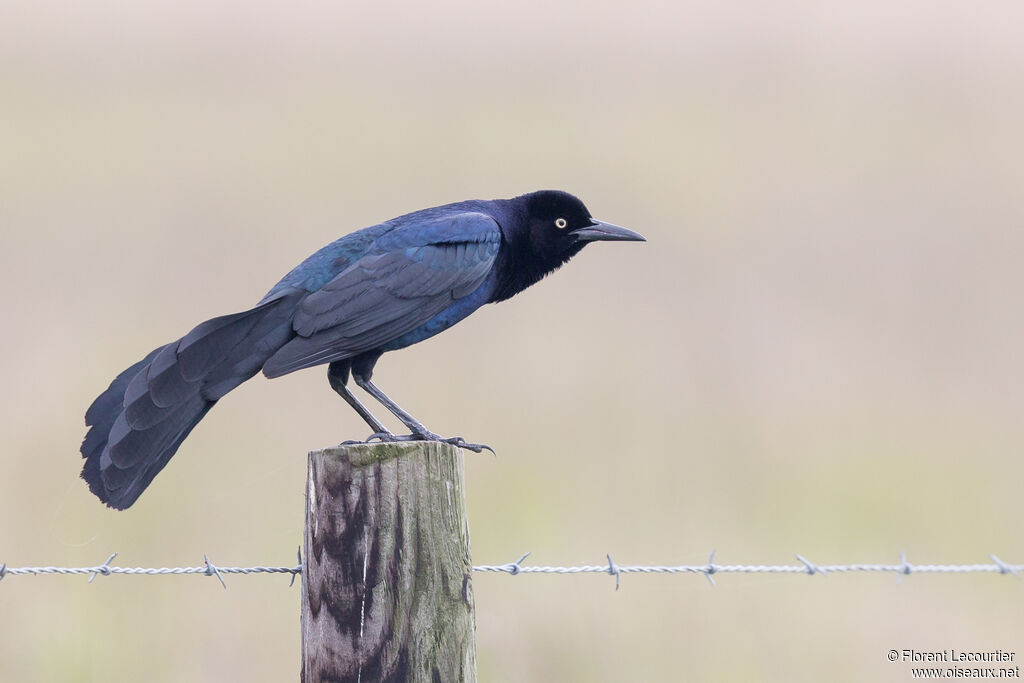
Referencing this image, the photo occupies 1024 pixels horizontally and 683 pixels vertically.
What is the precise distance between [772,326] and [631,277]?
57.0 inches

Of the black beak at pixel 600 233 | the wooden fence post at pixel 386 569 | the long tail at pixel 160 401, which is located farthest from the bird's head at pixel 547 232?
the wooden fence post at pixel 386 569

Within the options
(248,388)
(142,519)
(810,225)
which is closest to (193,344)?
(142,519)

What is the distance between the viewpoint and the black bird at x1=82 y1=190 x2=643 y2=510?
415cm

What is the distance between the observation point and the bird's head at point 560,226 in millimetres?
6004

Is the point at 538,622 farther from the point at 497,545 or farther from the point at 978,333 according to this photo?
the point at 978,333

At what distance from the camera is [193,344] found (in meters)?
4.26

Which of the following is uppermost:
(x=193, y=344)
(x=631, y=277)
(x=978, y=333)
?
(x=631, y=277)

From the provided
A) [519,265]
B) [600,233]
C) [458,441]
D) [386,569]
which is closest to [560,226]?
[600,233]

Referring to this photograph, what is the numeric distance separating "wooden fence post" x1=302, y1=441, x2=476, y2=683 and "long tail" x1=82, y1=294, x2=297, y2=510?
3.42 ft

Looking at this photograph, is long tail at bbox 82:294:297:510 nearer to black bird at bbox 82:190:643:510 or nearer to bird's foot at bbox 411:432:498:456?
black bird at bbox 82:190:643:510

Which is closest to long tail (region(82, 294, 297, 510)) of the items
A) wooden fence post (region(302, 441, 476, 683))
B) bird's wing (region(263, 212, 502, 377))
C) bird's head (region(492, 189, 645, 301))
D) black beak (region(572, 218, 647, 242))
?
bird's wing (region(263, 212, 502, 377))

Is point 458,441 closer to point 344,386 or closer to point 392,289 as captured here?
point 392,289

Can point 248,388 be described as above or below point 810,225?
below

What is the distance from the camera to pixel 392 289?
4918mm
